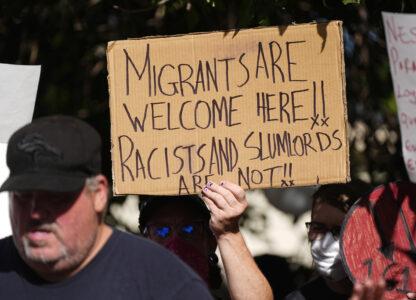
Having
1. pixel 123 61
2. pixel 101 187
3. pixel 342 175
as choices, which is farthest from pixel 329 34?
pixel 101 187

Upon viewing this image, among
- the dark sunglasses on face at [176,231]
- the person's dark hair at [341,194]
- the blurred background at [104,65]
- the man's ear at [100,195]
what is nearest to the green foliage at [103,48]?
the blurred background at [104,65]

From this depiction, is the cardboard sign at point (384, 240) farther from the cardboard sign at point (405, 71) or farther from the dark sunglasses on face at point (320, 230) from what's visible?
the dark sunglasses on face at point (320, 230)

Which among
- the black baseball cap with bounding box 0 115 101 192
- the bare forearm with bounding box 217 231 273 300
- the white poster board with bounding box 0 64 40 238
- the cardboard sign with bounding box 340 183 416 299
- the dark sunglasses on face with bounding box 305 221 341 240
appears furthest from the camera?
the dark sunglasses on face with bounding box 305 221 341 240

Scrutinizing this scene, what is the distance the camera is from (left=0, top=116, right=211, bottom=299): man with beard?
186 cm

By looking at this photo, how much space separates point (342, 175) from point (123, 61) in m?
0.91

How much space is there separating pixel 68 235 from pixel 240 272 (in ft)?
2.80

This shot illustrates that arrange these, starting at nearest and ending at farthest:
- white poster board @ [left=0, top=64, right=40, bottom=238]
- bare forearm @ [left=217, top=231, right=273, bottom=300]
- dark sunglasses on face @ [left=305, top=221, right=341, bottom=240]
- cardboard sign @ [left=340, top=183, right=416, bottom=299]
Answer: bare forearm @ [left=217, top=231, right=273, bottom=300] → cardboard sign @ [left=340, top=183, right=416, bottom=299] → white poster board @ [left=0, top=64, right=40, bottom=238] → dark sunglasses on face @ [left=305, top=221, right=341, bottom=240]

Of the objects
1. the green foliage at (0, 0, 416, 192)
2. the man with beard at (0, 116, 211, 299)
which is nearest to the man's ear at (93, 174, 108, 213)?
the man with beard at (0, 116, 211, 299)

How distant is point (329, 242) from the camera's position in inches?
Answer: 116

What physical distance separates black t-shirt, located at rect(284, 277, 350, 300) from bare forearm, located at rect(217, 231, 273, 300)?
438 mm

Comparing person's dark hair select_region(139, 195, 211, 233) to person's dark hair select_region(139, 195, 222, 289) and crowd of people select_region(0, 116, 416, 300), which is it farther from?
crowd of people select_region(0, 116, 416, 300)

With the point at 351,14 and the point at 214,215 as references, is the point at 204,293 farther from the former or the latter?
the point at 351,14

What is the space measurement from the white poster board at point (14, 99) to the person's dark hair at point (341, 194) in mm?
1230

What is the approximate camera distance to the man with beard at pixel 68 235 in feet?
6.11
